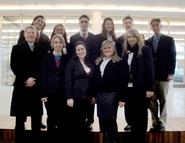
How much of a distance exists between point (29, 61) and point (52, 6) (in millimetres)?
8680

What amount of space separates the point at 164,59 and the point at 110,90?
1.17 meters

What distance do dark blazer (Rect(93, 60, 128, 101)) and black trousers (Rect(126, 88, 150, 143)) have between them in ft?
0.52

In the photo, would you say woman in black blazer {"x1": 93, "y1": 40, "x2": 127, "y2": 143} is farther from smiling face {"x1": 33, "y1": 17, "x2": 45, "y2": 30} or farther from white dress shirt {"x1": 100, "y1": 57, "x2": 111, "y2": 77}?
smiling face {"x1": 33, "y1": 17, "x2": 45, "y2": 30}

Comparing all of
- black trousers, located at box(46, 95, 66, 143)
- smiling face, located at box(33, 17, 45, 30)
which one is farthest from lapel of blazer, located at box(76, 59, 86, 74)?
smiling face, located at box(33, 17, 45, 30)

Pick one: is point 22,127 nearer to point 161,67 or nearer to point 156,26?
point 161,67

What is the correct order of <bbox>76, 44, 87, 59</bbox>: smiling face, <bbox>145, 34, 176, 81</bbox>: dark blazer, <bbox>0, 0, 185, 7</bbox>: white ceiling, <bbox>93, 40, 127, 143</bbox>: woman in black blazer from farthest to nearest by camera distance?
1. <bbox>0, 0, 185, 7</bbox>: white ceiling
2. <bbox>145, 34, 176, 81</bbox>: dark blazer
3. <bbox>76, 44, 87, 59</bbox>: smiling face
4. <bbox>93, 40, 127, 143</bbox>: woman in black blazer

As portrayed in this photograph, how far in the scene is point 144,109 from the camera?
391 cm

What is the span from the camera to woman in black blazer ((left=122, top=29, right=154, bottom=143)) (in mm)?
3898

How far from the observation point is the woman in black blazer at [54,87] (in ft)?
12.6

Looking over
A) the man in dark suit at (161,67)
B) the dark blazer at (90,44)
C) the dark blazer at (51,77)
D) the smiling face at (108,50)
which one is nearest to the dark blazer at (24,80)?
the dark blazer at (51,77)

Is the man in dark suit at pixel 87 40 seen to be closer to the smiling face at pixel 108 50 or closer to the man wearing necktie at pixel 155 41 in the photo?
the smiling face at pixel 108 50

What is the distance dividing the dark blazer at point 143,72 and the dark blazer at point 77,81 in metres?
0.57

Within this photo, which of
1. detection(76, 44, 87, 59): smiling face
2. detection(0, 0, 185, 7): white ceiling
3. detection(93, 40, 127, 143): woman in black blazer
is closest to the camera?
detection(93, 40, 127, 143): woman in black blazer

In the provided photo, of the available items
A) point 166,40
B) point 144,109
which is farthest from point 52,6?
point 144,109
